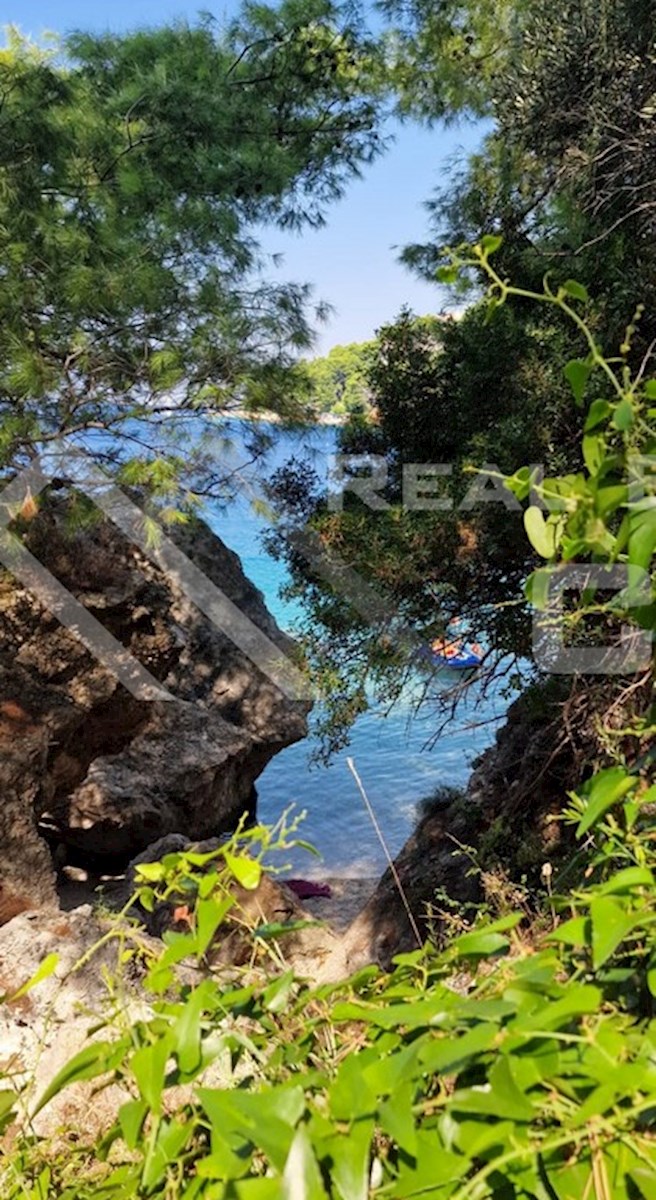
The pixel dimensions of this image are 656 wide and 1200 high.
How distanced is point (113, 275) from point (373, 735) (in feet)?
16.8

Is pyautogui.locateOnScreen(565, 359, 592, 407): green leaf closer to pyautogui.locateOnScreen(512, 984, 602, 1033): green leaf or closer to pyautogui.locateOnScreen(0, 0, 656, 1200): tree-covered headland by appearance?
pyautogui.locateOnScreen(0, 0, 656, 1200): tree-covered headland

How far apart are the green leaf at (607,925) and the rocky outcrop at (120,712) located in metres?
2.38

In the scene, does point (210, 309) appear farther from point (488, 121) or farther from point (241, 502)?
point (488, 121)

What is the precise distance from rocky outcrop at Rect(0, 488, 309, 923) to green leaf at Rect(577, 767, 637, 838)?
2.33m

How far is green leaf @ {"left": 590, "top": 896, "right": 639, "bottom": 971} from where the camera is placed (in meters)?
0.27

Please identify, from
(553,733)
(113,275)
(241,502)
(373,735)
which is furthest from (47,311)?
(373,735)

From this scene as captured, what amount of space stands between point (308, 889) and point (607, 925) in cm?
404

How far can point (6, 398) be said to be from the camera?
90.0 inches

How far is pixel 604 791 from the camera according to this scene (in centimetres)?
33

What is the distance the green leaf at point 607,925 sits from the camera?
10.5 inches
